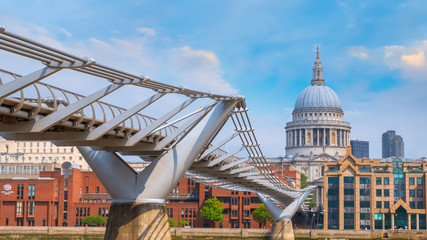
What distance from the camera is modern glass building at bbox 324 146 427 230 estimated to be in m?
106

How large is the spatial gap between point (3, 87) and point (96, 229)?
84913 mm

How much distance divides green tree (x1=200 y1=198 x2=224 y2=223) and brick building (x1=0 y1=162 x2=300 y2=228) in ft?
12.8

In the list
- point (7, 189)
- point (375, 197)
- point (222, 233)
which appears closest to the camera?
point (222, 233)

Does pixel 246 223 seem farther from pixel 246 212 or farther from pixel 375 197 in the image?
pixel 375 197

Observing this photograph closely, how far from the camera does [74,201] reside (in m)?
118

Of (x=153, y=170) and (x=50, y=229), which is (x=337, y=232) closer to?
(x=50, y=229)

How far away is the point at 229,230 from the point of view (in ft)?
332

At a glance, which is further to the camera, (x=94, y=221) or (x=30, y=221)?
(x=30, y=221)

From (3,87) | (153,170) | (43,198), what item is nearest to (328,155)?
(43,198)

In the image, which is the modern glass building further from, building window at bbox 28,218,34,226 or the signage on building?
the signage on building

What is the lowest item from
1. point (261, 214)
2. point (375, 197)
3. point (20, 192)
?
point (261, 214)

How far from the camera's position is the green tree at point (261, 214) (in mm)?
109250

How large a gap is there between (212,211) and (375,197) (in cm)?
2277

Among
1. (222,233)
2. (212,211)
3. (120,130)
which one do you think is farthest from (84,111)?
(212,211)
